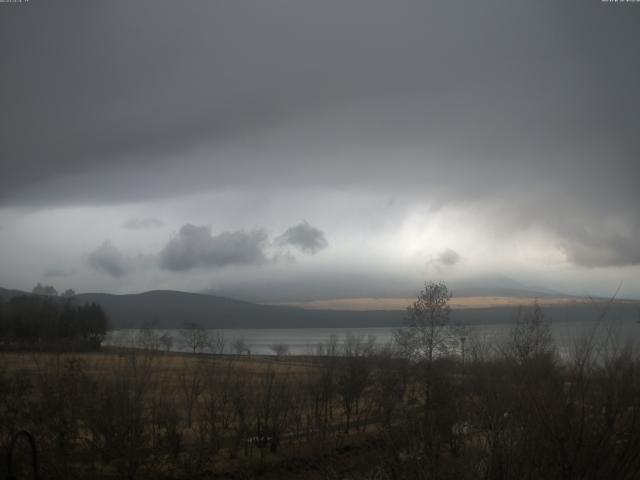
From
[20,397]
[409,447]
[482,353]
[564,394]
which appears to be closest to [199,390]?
[20,397]

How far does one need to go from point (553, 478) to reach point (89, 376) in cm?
2046

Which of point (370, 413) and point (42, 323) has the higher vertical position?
point (42, 323)

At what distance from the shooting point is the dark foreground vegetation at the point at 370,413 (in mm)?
8906

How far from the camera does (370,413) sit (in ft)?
133

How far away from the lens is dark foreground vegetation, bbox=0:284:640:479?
29.2ft

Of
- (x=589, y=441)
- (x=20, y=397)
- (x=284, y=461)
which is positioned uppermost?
(x=589, y=441)

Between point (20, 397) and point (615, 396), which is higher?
point (615, 396)

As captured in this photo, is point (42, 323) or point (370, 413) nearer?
point (370, 413)

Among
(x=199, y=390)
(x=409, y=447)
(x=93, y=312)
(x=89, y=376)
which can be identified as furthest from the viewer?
(x=93, y=312)

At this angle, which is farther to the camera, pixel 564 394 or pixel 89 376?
pixel 89 376

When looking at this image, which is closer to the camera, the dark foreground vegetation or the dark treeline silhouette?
the dark foreground vegetation

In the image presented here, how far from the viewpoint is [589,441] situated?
8344 mm

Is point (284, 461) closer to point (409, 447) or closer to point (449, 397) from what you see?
point (449, 397)

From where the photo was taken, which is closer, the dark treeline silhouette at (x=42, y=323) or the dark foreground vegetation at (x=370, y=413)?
the dark foreground vegetation at (x=370, y=413)
